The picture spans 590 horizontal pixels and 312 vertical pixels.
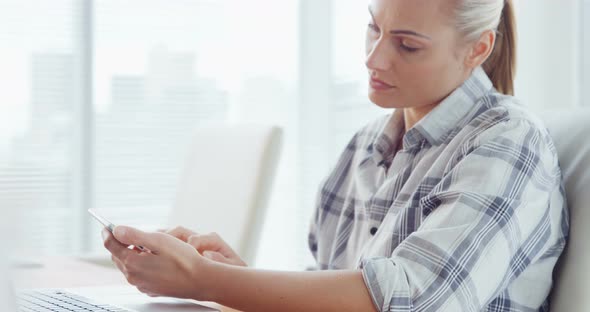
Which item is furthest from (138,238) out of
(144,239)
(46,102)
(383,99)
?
(46,102)

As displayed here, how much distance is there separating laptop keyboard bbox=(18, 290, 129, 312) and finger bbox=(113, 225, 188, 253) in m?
0.09

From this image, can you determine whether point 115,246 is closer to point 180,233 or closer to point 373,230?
point 180,233

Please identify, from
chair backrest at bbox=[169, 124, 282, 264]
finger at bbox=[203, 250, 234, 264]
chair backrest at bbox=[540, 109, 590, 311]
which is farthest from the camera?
chair backrest at bbox=[169, 124, 282, 264]

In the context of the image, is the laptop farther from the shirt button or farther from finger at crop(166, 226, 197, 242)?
the shirt button

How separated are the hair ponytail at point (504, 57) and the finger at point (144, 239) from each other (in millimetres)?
721

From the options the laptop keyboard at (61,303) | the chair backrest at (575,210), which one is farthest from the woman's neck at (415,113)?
the laptop keyboard at (61,303)

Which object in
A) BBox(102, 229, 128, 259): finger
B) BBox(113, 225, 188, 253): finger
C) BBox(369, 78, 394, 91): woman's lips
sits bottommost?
BBox(102, 229, 128, 259): finger

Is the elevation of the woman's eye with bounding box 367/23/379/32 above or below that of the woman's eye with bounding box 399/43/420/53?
above

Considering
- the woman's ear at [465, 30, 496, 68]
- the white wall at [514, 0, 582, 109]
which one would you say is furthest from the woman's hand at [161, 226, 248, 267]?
the white wall at [514, 0, 582, 109]

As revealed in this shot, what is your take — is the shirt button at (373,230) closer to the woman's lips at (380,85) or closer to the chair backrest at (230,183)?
the woman's lips at (380,85)

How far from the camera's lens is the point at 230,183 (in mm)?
1943

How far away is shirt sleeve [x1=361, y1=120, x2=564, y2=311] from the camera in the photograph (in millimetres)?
975

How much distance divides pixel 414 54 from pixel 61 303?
63 cm

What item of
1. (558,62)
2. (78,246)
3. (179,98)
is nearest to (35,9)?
(179,98)
